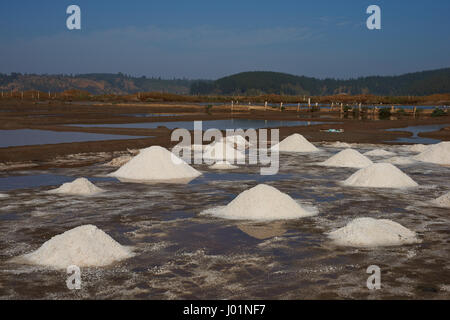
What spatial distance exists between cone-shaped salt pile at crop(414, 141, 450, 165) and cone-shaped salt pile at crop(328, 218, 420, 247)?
668cm

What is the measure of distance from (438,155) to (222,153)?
15.5ft

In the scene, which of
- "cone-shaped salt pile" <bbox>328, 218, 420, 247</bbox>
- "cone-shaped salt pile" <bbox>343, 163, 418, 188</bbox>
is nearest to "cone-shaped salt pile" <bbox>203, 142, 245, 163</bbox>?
"cone-shaped salt pile" <bbox>343, 163, 418, 188</bbox>

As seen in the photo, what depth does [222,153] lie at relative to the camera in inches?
471

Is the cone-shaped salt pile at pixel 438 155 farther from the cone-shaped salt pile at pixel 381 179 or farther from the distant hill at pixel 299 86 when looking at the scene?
the distant hill at pixel 299 86

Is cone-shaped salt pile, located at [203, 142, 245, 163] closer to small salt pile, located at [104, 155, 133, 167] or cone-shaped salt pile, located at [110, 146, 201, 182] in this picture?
small salt pile, located at [104, 155, 133, 167]

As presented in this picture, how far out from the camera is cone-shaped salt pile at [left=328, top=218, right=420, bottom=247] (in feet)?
16.9

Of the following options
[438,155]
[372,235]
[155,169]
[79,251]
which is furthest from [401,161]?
[79,251]

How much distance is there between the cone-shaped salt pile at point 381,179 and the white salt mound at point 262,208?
7.55ft

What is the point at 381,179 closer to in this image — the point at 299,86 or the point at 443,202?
the point at 443,202

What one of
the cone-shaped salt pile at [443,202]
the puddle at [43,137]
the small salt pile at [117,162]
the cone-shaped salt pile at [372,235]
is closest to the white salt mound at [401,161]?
the cone-shaped salt pile at [443,202]

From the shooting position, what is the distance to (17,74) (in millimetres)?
169000
